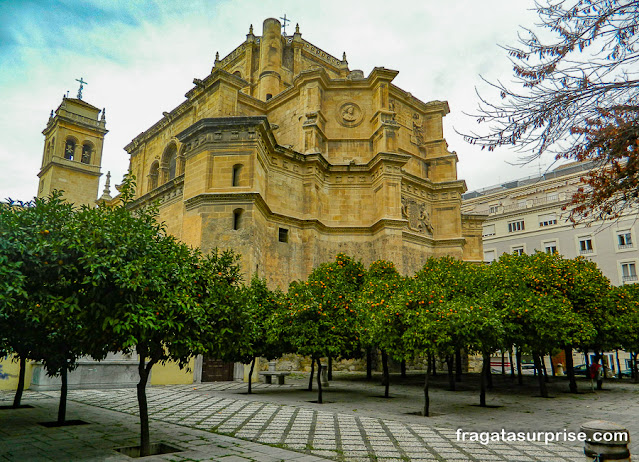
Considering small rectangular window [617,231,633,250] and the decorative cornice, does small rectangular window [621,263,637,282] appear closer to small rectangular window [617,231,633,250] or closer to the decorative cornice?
small rectangular window [617,231,633,250]

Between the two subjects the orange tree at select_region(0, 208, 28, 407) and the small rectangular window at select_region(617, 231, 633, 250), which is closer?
the orange tree at select_region(0, 208, 28, 407)

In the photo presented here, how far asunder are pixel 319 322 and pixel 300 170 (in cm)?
1445

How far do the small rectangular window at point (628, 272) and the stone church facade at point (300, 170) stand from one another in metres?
13.1

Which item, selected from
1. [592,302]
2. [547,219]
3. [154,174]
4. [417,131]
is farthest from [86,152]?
[547,219]

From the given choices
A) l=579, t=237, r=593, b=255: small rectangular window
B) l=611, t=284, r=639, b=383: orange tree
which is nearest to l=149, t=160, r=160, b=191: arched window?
l=611, t=284, r=639, b=383: orange tree

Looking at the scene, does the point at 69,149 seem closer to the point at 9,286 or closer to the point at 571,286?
the point at 9,286

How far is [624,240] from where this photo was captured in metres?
35.8

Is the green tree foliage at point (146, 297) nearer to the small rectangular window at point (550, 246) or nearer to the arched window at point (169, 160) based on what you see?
the arched window at point (169, 160)

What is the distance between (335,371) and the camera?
24.2 m

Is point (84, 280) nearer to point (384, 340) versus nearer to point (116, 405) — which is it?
point (116, 405)

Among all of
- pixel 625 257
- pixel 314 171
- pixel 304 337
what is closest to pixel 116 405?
pixel 304 337

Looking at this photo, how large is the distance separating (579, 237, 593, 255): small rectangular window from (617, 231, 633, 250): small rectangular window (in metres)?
2.14

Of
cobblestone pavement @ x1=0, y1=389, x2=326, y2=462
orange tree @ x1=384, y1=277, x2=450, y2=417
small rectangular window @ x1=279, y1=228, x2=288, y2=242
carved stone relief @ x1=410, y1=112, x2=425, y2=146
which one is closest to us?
cobblestone pavement @ x1=0, y1=389, x2=326, y2=462

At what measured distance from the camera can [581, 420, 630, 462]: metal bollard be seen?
432 centimetres
